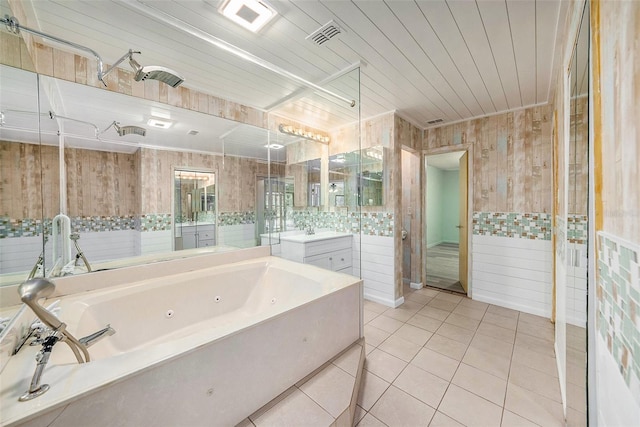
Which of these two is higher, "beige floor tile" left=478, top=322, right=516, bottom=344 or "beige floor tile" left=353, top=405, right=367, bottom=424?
"beige floor tile" left=478, top=322, right=516, bottom=344

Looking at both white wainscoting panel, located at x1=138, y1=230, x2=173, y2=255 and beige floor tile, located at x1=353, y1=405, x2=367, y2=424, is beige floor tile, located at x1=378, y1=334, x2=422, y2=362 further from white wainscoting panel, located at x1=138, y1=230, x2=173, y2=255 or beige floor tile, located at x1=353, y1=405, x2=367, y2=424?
white wainscoting panel, located at x1=138, y1=230, x2=173, y2=255

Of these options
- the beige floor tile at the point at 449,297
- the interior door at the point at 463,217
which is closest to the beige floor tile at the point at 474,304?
the beige floor tile at the point at 449,297

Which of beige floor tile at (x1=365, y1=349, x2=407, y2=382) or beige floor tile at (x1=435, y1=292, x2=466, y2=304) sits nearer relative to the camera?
beige floor tile at (x1=365, y1=349, x2=407, y2=382)

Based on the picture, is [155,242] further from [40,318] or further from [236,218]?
[40,318]

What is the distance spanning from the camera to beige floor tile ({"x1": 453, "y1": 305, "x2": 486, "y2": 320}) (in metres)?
2.73

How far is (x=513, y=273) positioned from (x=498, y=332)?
896 millimetres

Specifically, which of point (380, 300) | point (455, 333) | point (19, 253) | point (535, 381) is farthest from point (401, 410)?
point (19, 253)

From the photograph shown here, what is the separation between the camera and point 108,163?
5.57ft

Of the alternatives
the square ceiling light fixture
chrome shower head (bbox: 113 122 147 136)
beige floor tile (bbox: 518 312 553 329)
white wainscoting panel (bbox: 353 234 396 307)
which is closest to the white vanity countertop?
white wainscoting panel (bbox: 353 234 396 307)

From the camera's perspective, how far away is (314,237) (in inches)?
118

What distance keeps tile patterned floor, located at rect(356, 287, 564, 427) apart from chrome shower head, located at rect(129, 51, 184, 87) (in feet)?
8.21

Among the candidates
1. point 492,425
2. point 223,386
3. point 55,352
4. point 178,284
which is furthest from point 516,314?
point 55,352

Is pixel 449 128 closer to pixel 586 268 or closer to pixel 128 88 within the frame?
pixel 586 268

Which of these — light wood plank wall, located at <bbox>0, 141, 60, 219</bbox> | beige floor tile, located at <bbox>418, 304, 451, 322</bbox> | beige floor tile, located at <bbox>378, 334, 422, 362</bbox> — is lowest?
beige floor tile, located at <bbox>378, 334, 422, 362</bbox>
